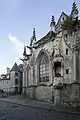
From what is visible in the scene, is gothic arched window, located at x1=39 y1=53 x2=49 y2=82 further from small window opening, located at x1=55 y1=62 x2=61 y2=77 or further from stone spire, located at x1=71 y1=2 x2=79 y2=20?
stone spire, located at x1=71 y1=2 x2=79 y2=20

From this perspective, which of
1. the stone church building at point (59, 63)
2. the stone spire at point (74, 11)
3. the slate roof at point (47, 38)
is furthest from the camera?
the slate roof at point (47, 38)

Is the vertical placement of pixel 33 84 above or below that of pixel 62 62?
below

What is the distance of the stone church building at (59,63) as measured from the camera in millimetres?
25766

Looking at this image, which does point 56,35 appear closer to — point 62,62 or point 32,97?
point 62,62

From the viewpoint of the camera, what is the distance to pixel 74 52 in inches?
1037

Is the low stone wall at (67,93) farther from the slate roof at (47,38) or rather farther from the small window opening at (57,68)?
the slate roof at (47,38)

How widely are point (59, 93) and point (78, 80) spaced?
Answer: 3252mm

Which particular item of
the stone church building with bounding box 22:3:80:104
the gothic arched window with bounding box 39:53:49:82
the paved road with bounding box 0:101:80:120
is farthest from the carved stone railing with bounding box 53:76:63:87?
the paved road with bounding box 0:101:80:120

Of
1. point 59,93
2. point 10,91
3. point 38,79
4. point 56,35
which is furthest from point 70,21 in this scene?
point 10,91

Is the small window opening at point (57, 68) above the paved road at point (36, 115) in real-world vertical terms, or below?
above

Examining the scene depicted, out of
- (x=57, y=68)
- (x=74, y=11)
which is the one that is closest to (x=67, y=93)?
(x=57, y=68)

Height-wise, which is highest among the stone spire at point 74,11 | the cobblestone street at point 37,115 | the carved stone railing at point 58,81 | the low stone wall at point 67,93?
the stone spire at point 74,11

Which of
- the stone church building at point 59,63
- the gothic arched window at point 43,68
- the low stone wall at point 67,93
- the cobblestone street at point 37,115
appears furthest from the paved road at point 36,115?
the gothic arched window at point 43,68

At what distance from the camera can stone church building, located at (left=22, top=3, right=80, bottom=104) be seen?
84.5 feet
